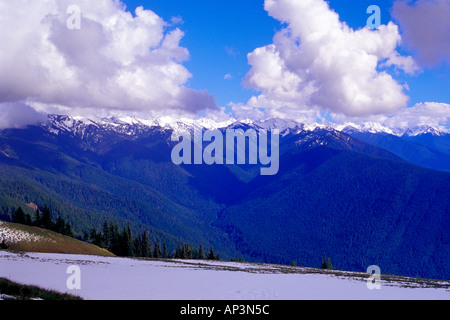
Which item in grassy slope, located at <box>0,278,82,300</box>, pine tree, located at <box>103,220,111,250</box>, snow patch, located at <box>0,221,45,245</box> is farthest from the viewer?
pine tree, located at <box>103,220,111,250</box>

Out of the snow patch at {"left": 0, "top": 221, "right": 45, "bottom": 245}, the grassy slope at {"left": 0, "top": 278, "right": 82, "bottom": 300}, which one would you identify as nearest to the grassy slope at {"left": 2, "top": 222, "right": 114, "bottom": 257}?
the snow patch at {"left": 0, "top": 221, "right": 45, "bottom": 245}

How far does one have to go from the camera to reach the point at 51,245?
7112 cm

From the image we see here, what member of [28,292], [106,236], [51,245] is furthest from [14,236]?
[28,292]

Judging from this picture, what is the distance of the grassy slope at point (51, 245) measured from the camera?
223 ft

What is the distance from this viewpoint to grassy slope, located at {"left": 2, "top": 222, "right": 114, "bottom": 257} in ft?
223

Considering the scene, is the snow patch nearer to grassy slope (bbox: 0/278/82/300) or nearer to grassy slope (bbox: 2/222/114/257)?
grassy slope (bbox: 2/222/114/257)

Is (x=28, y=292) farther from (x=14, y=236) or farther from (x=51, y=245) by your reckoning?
(x=14, y=236)

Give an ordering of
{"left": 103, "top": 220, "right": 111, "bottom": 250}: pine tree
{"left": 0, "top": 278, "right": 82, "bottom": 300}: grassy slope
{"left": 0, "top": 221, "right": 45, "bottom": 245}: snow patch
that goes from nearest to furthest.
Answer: {"left": 0, "top": 278, "right": 82, "bottom": 300}: grassy slope
{"left": 0, "top": 221, "right": 45, "bottom": 245}: snow patch
{"left": 103, "top": 220, "right": 111, "bottom": 250}: pine tree

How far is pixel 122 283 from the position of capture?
2644 cm

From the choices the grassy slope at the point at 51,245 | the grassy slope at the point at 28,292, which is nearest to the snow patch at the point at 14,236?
the grassy slope at the point at 51,245
